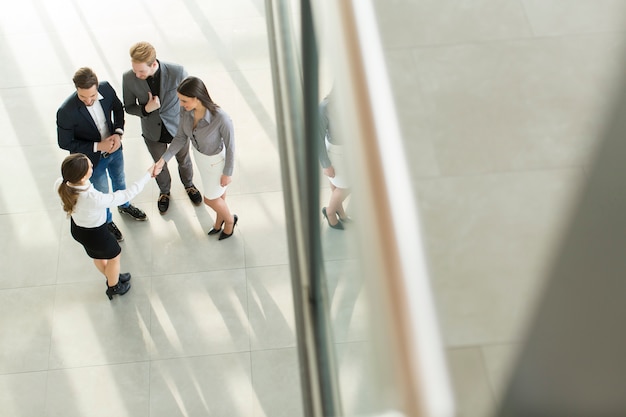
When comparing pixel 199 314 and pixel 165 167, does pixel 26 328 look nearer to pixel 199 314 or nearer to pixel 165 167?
pixel 199 314

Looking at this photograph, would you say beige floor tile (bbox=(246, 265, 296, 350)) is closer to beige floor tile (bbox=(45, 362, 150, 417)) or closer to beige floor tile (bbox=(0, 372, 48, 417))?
beige floor tile (bbox=(45, 362, 150, 417))

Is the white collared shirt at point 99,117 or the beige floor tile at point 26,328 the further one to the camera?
the beige floor tile at point 26,328

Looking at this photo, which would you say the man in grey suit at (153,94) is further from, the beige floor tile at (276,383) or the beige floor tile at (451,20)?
the beige floor tile at (451,20)

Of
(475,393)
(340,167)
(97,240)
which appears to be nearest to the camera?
(475,393)

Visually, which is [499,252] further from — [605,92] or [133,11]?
[133,11]

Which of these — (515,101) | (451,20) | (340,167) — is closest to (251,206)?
(451,20)

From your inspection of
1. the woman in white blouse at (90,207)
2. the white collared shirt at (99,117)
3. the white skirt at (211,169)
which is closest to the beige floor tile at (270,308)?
the white skirt at (211,169)

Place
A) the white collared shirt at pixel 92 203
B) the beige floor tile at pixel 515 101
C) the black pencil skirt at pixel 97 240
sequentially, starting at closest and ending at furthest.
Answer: the beige floor tile at pixel 515 101, the white collared shirt at pixel 92 203, the black pencil skirt at pixel 97 240

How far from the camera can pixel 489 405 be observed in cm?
87

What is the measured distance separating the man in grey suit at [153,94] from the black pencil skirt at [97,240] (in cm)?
84

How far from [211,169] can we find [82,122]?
35.1 inches

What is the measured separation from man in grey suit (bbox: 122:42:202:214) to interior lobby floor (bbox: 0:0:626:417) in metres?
0.61

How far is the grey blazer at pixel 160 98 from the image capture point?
4.63 m

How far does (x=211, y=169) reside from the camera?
15.4ft
